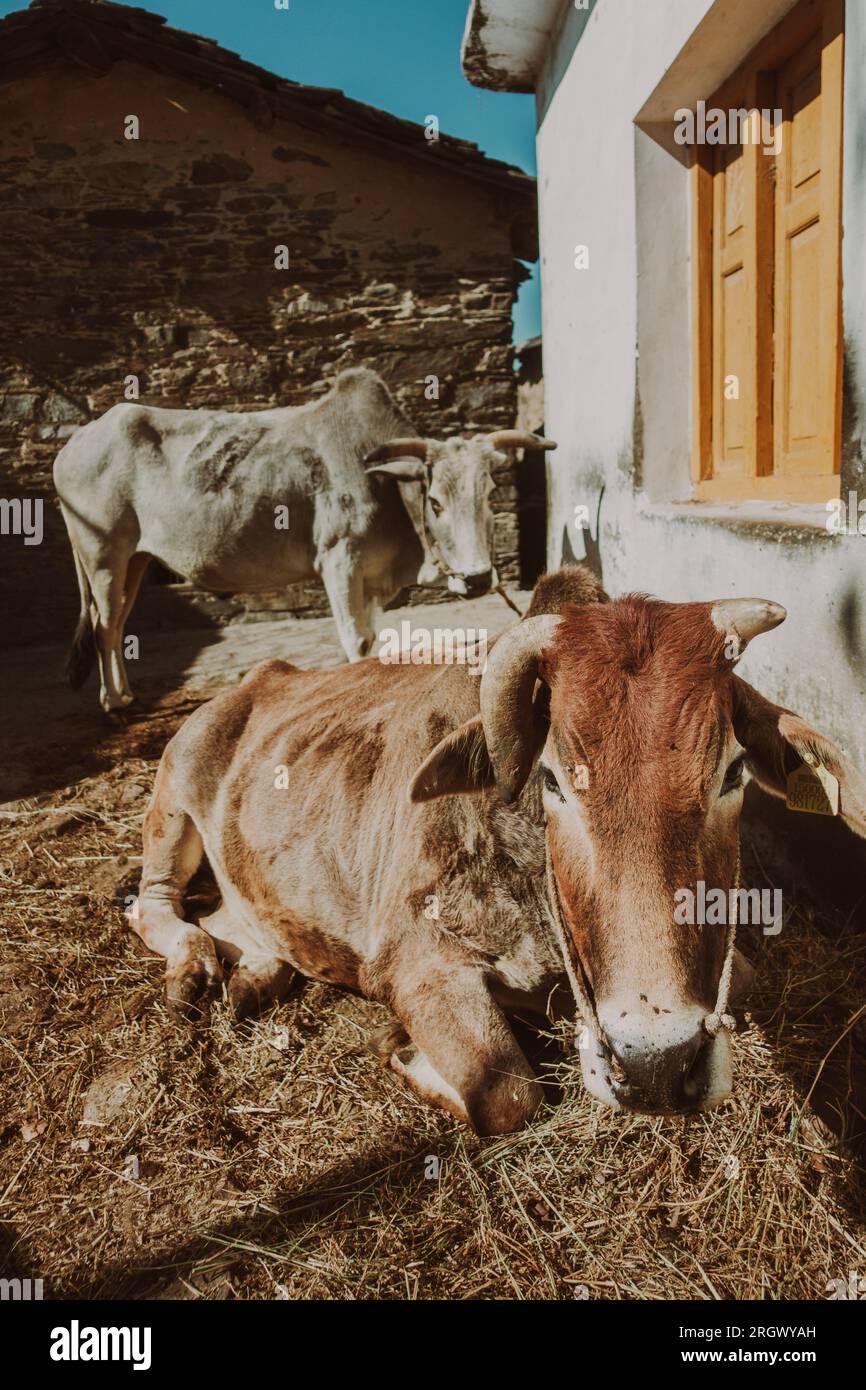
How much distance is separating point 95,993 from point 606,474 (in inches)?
156

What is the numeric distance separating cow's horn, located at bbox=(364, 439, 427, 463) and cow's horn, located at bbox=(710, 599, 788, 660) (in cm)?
490

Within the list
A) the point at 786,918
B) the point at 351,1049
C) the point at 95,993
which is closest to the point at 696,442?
the point at 786,918

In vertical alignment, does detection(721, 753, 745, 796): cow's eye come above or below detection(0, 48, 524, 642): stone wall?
below

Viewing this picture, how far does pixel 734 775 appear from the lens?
2.01m

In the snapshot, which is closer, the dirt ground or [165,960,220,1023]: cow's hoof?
the dirt ground

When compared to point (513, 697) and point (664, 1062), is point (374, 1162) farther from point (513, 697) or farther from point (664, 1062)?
point (513, 697)

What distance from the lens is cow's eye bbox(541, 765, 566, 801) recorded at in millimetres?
2100

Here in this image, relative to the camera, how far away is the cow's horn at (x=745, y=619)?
80.0 inches

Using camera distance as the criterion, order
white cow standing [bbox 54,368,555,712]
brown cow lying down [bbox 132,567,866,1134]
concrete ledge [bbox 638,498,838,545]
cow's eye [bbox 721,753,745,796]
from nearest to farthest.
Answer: brown cow lying down [bbox 132,567,866,1134], cow's eye [bbox 721,753,745,796], concrete ledge [bbox 638,498,838,545], white cow standing [bbox 54,368,555,712]

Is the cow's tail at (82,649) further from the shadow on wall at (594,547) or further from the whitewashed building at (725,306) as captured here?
the whitewashed building at (725,306)

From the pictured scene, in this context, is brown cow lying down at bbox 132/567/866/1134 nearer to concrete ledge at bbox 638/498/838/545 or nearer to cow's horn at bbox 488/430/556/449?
concrete ledge at bbox 638/498/838/545

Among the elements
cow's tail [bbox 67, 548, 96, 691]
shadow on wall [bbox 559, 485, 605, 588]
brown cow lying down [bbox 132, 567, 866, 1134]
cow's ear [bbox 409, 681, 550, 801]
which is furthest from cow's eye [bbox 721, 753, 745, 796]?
cow's tail [bbox 67, 548, 96, 691]
